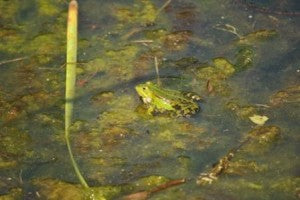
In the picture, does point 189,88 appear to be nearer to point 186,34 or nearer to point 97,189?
point 186,34

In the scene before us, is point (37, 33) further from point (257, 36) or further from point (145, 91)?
point (257, 36)

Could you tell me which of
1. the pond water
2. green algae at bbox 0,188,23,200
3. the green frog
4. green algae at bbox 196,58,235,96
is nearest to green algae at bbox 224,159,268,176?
the pond water

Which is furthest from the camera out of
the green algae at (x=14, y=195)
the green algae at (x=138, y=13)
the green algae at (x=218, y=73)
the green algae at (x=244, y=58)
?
the green algae at (x=138, y=13)

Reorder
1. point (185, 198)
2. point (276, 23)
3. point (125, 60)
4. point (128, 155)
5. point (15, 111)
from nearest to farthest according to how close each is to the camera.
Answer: point (185, 198) < point (128, 155) < point (15, 111) < point (125, 60) < point (276, 23)

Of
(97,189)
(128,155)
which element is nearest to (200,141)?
(128,155)

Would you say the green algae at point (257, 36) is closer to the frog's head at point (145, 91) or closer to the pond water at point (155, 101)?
the pond water at point (155, 101)

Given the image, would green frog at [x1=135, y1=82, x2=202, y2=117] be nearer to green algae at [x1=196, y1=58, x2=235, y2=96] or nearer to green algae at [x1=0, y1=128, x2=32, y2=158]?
green algae at [x1=196, y1=58, x2=235, y2=96]

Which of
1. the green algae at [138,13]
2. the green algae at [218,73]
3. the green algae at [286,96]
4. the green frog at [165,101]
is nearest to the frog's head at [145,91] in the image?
the green frog at [165,101]
